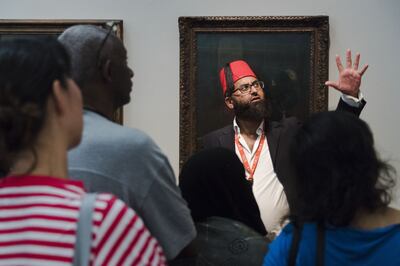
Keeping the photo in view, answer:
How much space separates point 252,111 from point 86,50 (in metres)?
2.02

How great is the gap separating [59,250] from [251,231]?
3.02 feet

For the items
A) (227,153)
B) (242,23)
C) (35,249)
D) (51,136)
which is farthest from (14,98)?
(242,23)

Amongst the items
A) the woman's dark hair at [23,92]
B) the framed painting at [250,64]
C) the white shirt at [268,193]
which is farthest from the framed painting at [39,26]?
the woman's dark hair at [23,92]

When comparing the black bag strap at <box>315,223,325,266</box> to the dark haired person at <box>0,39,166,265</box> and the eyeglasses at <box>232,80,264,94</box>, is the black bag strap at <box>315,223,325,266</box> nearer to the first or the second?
the dark haired person at <box>0,39,166,265</box>

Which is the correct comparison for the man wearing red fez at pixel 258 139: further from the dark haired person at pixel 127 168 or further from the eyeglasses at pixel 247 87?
the dark haired person at pixel 127 168

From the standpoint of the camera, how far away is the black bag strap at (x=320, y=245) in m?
1.24

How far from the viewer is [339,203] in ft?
4.19

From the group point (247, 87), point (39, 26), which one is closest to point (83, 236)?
point (247, 87)

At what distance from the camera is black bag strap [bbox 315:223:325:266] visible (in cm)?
124

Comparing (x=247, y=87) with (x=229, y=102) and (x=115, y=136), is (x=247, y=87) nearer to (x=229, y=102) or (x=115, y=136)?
(x=229, y=102)

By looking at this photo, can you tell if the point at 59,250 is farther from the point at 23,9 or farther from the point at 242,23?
the point at 23,9

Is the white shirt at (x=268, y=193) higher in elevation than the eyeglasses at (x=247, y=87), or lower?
lower

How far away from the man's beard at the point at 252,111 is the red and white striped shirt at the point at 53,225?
2.54 meters

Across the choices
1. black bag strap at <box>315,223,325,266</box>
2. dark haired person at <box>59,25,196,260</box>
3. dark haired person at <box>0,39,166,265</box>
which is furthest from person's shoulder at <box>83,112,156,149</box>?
black bag strap at <box>315,223,325,266</box>
